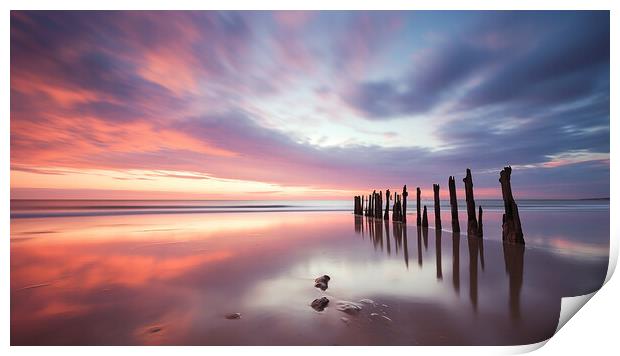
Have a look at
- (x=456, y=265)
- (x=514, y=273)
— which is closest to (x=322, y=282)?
(x=456, y=265)

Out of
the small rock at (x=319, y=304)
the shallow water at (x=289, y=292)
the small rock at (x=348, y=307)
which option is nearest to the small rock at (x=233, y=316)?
the shallow water at (x=289, y=292)

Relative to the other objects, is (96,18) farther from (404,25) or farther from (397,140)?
(397,140)

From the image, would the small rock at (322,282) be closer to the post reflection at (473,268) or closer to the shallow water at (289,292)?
the shallow water at (289,292)

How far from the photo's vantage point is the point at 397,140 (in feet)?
30.8

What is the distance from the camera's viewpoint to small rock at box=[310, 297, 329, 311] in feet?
11.0

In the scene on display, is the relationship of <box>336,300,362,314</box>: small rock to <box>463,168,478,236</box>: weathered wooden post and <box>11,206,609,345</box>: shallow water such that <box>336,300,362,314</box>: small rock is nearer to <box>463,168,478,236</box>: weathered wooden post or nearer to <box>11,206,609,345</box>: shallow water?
<box>11,206,609,345</box>: shallow water

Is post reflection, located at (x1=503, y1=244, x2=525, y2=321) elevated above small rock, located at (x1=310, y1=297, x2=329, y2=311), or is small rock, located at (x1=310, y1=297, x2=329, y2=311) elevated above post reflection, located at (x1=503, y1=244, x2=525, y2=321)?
small rock, located at (x1=310, y1=297, x2=329, y2=311)

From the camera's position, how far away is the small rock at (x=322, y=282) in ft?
13.6

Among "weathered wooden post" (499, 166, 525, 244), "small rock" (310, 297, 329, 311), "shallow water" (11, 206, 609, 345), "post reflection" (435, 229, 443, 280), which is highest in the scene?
"weathered wooden post" (499, 166, 525, 244)

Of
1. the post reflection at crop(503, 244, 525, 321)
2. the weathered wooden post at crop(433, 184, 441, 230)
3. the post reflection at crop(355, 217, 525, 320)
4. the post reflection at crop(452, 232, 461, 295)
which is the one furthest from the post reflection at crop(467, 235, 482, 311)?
the weathered wooden post at crop(433, 184, 441, 230)

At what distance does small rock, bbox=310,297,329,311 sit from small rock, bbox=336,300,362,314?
156 millimetres

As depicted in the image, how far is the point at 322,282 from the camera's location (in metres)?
4.33

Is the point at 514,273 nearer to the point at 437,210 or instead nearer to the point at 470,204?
the point at 470,204

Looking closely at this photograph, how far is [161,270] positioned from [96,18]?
4317mm
